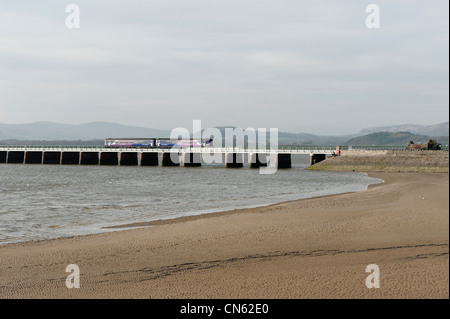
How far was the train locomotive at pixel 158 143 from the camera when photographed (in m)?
105

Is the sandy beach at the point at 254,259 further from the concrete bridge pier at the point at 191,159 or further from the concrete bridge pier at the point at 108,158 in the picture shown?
the concrete bridge pier at the point at 108,158

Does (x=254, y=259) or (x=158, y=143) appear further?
(x=158, y=143)

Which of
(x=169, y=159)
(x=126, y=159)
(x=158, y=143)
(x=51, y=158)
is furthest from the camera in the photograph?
(x=158, y=143)

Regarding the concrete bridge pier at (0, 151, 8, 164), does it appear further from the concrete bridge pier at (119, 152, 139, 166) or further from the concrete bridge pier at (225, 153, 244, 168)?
the concrete bridge pier at (225, 153, 244, 168)

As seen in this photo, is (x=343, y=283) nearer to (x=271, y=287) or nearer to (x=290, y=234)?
(x=271, y=287)

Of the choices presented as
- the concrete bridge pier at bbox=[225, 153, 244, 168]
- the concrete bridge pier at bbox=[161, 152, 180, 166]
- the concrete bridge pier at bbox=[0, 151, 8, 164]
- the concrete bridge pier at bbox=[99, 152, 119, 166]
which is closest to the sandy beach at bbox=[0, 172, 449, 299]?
the concrete bridge pier at bbox=[225, 153, 244, 168]

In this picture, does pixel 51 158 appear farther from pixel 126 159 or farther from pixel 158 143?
pixel 158 143

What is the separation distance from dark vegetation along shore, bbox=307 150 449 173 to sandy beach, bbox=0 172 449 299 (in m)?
44.6

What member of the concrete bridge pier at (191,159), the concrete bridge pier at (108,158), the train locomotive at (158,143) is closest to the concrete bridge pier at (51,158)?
the concrete bridge pier at (108,158)

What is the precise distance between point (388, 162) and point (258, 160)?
81.5ft

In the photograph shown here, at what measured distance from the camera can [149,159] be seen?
95938 millimetres

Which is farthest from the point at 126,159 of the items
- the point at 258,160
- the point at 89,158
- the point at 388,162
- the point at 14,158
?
the point at 388,162

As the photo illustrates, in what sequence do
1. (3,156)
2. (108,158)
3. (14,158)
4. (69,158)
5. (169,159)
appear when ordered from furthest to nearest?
1. (3,156)
2. (14,158)
3. (69,158)
4. (108,158)
5. (169,159)
